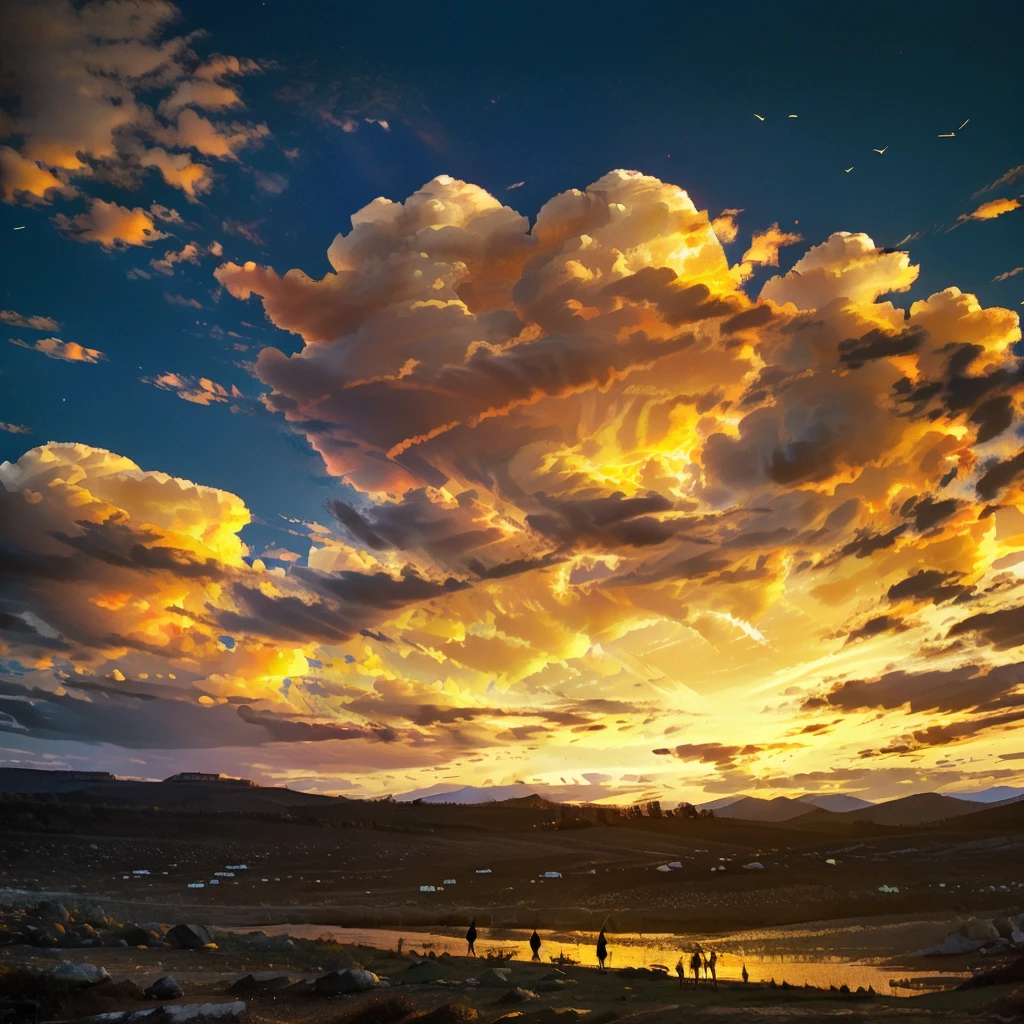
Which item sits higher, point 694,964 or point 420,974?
point 694,964

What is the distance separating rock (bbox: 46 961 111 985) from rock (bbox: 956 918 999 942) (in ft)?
108

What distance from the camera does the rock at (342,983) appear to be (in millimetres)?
20734

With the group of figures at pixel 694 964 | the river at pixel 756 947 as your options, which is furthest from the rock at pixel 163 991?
the river at pixel 756 947

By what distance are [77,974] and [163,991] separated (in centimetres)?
205

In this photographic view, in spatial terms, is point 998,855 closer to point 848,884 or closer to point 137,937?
point 848,884

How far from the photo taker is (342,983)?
68.9 feet

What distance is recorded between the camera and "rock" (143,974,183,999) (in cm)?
1873

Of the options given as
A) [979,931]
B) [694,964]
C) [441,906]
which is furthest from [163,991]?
[441,906]

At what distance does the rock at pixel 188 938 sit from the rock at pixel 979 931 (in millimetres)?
31405

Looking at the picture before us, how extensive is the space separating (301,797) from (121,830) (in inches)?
4040

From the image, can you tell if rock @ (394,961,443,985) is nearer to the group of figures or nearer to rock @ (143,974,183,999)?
the group of figures

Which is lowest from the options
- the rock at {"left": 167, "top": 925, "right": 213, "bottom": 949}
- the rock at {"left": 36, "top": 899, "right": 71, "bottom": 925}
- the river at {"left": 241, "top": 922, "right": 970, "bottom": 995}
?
the river at {"left": 241, "top": 922, "right": 970, "bottom": 995}

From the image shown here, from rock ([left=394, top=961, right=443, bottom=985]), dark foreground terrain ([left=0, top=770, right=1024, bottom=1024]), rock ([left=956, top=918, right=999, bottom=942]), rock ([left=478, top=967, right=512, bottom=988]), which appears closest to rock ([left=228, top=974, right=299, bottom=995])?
dark foreground terrain ([left=0, top=770, right=1024, bottom=1024])

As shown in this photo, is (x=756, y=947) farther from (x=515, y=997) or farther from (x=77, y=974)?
(x=77, y=974)
